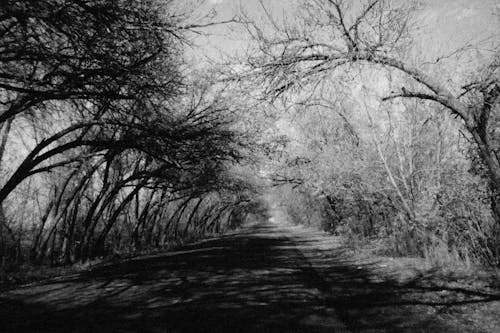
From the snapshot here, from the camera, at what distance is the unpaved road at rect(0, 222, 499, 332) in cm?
525

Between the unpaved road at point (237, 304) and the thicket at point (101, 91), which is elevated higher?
the thicket at point (101, 91)

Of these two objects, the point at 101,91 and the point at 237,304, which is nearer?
the point at 237,304

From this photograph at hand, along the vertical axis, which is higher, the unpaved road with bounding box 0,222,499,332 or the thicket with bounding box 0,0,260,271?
the thicket with bounding box 0,0,260,271

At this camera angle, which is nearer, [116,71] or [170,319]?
[170,319]

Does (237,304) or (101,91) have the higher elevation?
(101,91)


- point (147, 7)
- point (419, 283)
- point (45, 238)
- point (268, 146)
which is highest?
point (147, 7)

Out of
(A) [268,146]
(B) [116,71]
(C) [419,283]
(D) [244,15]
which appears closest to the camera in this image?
(B) [116,71]

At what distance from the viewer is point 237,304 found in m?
6.61

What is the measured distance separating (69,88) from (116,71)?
109cm

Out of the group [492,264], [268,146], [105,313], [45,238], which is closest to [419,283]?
[492,264]

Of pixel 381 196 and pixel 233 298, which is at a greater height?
pixel 381 196

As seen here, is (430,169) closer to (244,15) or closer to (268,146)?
(268,146)

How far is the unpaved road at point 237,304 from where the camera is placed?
17.2ft

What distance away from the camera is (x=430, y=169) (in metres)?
11.2
